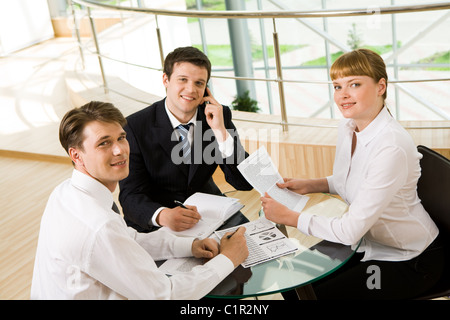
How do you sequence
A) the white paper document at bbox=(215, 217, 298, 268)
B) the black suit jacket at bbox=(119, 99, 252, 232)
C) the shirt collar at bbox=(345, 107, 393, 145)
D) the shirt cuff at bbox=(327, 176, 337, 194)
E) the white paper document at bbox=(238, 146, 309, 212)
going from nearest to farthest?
the white paper document at bbox=(215, 217, 298, 268) < the shirt collar at bbox=(345, 107, 393, 145) < the white paper document at bbox=(238, 146, 309, 212) < the shirt cuff at bbox=(327, 176, 337, 194) < the black suit jacket at bbox=(119, 99, 252, 232)

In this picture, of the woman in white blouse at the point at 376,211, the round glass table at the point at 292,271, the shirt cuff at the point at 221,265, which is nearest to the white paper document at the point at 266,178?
the woman in white blouse at the point at 376,211

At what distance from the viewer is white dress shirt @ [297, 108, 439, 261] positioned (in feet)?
6.06

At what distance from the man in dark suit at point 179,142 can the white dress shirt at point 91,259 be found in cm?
73

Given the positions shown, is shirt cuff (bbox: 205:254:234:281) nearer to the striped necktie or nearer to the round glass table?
the round glass table

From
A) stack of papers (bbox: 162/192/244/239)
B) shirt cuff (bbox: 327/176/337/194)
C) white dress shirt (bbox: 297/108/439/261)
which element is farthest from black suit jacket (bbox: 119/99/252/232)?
white dress shirt (bbox: 297/108/439/261)

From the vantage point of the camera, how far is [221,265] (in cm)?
172

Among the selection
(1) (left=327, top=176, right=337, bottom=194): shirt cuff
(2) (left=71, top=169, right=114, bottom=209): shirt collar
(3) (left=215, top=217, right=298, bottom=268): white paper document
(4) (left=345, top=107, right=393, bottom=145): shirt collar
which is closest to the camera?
(2) (left=71, top=169, right=114, bottom=209): shirt collar

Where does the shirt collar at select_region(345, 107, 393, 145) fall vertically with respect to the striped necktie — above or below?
above

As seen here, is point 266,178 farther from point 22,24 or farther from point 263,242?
point 22,24

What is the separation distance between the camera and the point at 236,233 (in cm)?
189

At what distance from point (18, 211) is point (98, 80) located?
2.24 meters

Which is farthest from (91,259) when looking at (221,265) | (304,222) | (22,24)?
(22,24)

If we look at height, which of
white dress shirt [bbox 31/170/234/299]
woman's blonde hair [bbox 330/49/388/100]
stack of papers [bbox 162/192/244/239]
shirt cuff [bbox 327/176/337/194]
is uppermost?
woman's blonde hair [bbox 330/49/388/100]

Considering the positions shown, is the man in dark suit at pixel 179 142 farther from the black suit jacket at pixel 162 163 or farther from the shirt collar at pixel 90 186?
the shirt collar at pixel 90 186
